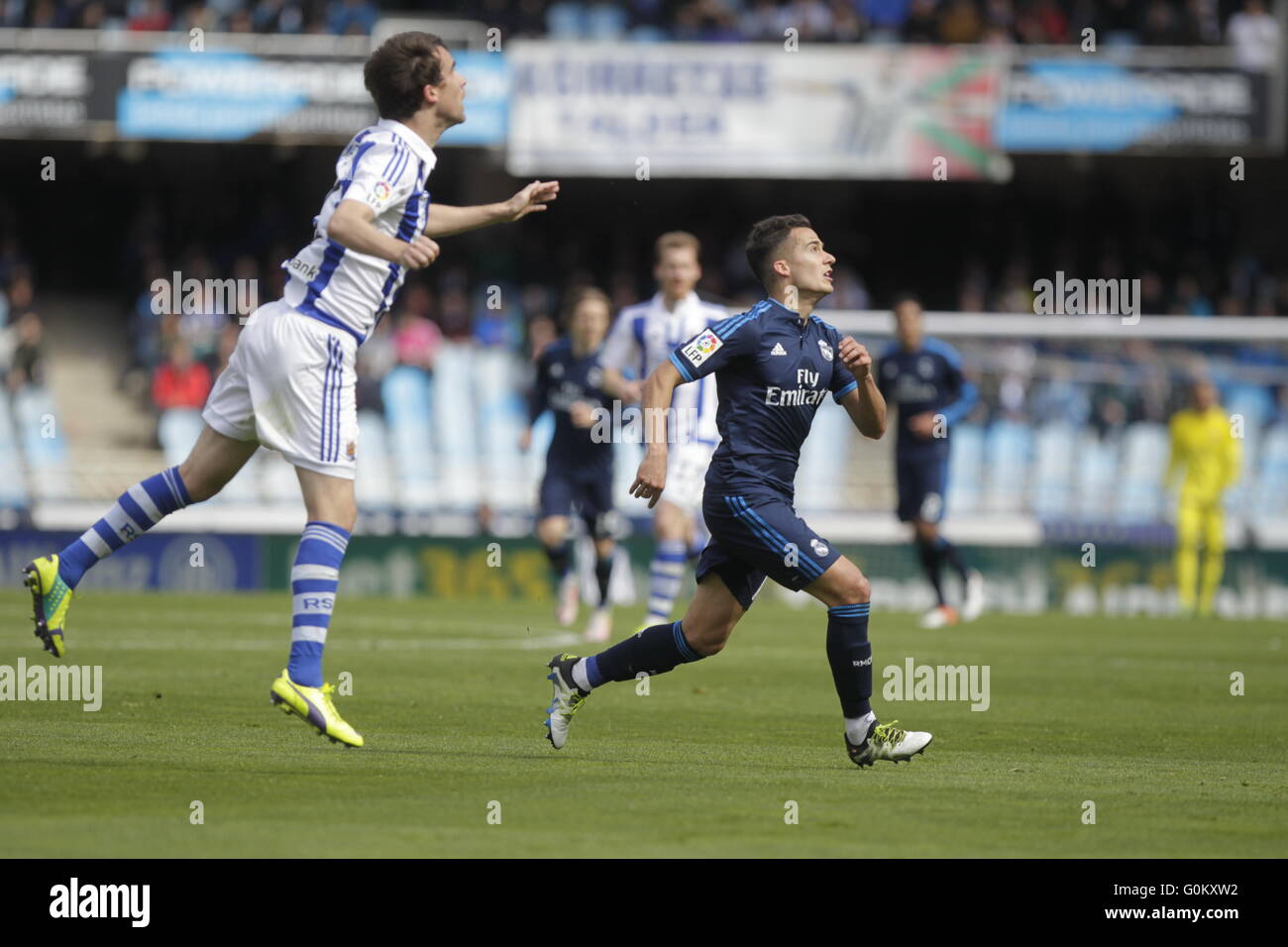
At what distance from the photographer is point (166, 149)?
1132 inches

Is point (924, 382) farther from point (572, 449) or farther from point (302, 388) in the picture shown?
point (302, 388)

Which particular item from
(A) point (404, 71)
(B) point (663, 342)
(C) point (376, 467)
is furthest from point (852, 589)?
(C) point (376, 467)

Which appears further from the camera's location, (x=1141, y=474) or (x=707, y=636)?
(x=1141, y=474)

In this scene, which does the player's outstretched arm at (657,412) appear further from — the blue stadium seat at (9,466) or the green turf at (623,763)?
the blue stadium seat at (9,466)

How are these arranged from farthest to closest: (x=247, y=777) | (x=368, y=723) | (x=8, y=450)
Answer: (x=8, y=450), (x=368, y=723), (x=247, y=777)

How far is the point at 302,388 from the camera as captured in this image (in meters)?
7.29

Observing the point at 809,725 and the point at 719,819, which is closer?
the point at 719,819

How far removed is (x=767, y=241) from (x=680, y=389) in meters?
6.29

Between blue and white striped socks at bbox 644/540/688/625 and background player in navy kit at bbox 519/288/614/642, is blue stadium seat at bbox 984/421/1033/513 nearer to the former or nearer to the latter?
background player in navy kit at bbox 519/288/614/642

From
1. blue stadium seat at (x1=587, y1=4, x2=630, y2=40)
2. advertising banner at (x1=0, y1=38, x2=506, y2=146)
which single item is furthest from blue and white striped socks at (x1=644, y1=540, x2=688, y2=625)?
blue stadium seat at (x1=587, y1=4, x2=630, y2=40)

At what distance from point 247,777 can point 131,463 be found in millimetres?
Answer: 16886

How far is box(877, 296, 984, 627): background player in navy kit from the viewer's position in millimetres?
17062
